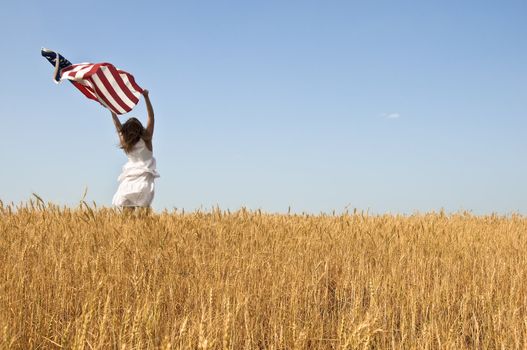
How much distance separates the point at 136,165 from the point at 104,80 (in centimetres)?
109

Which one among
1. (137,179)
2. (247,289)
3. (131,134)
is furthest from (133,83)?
(247,289)

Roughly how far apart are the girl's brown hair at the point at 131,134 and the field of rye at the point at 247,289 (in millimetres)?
1118

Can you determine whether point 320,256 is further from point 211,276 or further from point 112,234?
point 112,234

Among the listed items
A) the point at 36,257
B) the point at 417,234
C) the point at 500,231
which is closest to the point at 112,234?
the point at 36,257

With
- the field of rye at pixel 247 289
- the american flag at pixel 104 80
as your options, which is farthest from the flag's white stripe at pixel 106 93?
the field of rye at pixel 247 289

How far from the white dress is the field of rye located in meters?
0.67

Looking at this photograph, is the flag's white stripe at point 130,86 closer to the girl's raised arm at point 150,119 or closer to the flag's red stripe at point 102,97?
the girl's raised arm at point 150,119

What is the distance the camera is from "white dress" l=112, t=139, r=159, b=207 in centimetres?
598

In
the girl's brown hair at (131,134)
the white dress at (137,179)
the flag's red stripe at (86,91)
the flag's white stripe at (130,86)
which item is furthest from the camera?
the flag's red stripe at (86,91)

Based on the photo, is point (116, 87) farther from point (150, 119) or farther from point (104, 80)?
point (150, 119)

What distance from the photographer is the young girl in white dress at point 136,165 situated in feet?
19.6

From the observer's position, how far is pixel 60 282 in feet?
9.61

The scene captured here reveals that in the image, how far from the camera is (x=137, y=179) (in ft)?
19.8

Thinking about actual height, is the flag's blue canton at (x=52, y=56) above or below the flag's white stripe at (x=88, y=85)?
above
